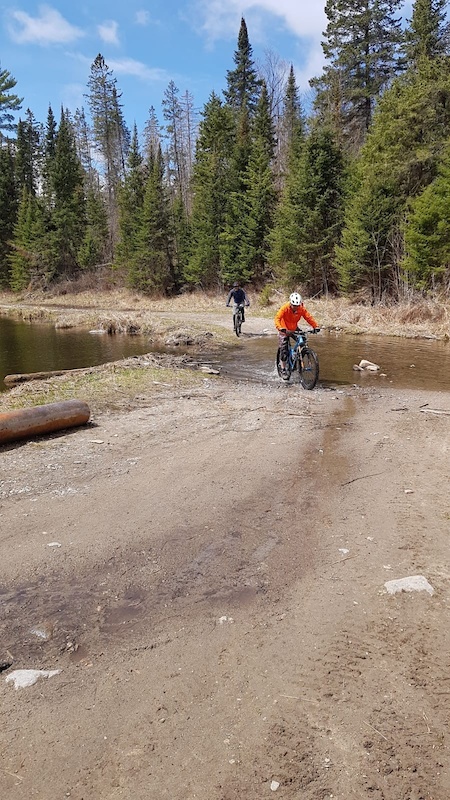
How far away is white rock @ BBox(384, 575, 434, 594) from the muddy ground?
0.07 meters

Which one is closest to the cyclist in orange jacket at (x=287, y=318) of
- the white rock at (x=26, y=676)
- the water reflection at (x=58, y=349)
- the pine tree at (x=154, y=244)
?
the water reflection at (x=58, y=349)

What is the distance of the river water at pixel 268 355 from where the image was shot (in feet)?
43.0

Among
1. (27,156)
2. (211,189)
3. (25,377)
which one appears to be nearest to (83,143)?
(27,156)

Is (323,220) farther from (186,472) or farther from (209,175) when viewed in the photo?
(186,472)

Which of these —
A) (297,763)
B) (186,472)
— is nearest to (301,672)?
(297,763)

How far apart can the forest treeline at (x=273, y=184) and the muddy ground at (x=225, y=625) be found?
1940 cm

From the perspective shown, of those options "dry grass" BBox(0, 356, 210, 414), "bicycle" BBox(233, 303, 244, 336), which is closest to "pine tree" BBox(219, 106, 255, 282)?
"bicycle" BBox(233, 303, 244, 336)

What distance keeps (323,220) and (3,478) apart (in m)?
28.3

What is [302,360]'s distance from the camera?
11758mm

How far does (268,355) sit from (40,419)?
32.0ft

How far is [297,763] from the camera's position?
2.52 meters

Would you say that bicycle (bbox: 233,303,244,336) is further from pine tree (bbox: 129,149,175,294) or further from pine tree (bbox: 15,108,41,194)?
pine tree (bbox: 15,108,41,194)

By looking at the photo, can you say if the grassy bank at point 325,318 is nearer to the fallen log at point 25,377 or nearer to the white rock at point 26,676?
the fallen log at point 25,377

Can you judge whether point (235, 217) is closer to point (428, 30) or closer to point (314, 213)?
point (314, 213)
